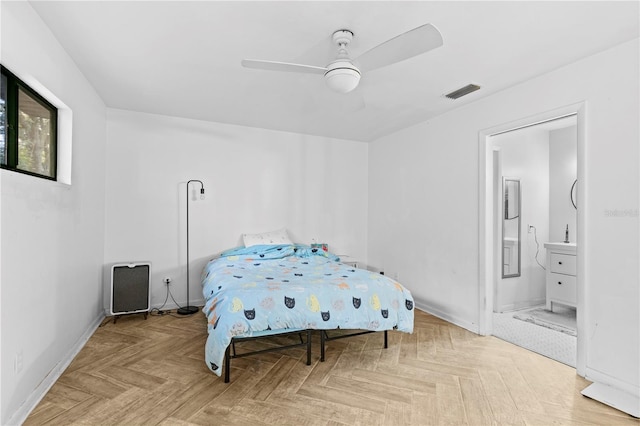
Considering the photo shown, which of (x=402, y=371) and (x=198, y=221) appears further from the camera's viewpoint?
(x=198, y=221)

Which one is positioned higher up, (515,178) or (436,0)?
(436,0)

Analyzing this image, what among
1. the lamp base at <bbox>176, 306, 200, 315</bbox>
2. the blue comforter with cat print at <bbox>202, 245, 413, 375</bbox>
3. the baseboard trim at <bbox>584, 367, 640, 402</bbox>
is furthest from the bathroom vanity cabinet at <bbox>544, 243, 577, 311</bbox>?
the lamp base at <bbox>176, 306, 200, 315</bbox>

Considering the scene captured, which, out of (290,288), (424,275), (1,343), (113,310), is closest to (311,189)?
(424,275)

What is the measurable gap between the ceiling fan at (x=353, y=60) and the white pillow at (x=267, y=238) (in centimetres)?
269

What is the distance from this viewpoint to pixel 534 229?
4609 mm

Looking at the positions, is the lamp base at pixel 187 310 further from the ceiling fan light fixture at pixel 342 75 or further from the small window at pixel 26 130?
the ceiling fan light fixture at pixel 342 75

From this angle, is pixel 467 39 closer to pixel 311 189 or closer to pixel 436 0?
pixel 436 0

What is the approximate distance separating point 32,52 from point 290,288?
2.29 meters

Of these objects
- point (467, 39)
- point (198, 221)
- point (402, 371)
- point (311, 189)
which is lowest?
point (402, 371)

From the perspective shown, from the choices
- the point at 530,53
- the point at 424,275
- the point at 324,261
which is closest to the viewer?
the point at 530,53

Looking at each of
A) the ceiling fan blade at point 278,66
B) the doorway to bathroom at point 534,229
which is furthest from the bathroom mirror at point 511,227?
the ceiling fan blade at point 278,66

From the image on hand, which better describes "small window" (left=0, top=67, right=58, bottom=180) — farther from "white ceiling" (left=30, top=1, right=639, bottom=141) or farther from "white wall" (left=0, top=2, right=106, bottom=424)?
"white ceiling" (left=30, top=1, right=639, bottom=141)

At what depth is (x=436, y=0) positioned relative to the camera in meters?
1.88

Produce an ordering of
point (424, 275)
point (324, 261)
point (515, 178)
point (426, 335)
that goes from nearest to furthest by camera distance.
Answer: point (426, 335), point (324, 261), point (424, 275), point (515, 178)
